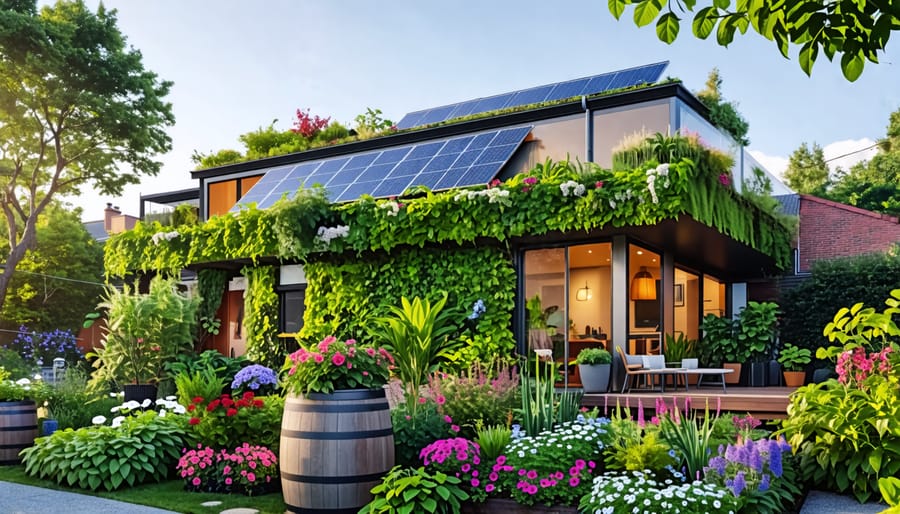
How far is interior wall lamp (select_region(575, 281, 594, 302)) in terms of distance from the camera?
37.1 ft

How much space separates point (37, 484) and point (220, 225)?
709cm

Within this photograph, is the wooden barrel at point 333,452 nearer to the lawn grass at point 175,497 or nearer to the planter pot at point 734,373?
the lawn grass at point 175,497

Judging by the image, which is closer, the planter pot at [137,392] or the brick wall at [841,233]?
the planter pot at [137,392]

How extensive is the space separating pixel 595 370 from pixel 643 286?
79.0 inches

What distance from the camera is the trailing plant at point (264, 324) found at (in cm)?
1407

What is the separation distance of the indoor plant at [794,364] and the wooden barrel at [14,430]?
35.9ft

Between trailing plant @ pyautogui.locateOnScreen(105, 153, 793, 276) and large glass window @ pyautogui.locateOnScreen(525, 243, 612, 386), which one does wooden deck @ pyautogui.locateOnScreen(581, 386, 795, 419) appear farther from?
trailing plant @ pyautogui.locateOnScreen(105, 153, 793, 276)

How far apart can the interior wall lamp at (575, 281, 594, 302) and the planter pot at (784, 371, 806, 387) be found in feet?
12.9

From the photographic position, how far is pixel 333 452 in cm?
558

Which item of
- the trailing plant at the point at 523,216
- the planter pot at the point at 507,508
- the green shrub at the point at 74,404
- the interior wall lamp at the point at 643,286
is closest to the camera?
the planter pot at the point at 507,508

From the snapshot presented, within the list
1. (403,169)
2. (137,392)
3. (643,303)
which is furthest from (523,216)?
(137,392)

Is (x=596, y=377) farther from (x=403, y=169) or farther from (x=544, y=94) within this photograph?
(x=544, y=94)

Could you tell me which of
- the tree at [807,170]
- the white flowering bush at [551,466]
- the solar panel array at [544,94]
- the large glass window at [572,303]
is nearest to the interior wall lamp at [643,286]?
the large glass window at [572,303]

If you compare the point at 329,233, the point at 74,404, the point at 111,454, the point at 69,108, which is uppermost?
the point at 69,108
